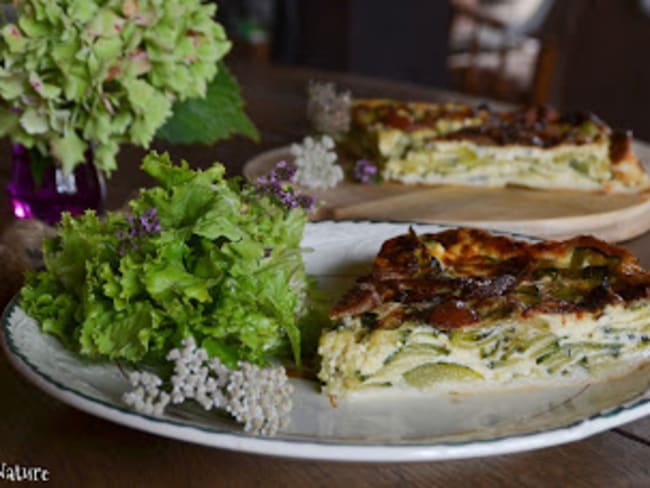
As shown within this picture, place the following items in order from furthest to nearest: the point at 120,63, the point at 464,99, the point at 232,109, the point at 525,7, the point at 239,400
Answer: the point at 525,7
the point at 464,99
the point at 232,109
the point at 120,63
the point at 239,400

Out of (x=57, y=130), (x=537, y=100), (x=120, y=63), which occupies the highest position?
(x=120, y=63)

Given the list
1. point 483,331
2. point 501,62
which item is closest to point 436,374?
point 483,331

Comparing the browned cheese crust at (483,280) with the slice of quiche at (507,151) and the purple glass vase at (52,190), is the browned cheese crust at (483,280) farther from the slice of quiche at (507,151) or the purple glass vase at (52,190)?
the slice of quiche at (507,151)

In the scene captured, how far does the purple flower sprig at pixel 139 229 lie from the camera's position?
1470mm

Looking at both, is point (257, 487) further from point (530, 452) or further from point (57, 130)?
point (57, 130)

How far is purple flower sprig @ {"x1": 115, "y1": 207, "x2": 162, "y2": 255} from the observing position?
1470 millimetres

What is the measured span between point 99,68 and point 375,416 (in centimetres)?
88

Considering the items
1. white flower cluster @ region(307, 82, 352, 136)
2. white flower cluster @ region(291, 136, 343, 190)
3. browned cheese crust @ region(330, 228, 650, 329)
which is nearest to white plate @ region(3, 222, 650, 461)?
browned cheese crust @ region(330, 228, 650, 329)

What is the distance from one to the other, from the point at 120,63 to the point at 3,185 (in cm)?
110

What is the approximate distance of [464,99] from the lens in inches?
160

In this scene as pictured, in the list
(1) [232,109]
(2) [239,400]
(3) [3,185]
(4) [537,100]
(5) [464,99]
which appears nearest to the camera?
(2) [239,400]

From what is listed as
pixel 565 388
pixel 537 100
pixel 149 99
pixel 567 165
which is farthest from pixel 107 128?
pixel 537 100

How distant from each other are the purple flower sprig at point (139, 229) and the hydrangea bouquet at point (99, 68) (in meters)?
0.49

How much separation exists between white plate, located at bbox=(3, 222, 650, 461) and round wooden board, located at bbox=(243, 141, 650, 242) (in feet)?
3.02
